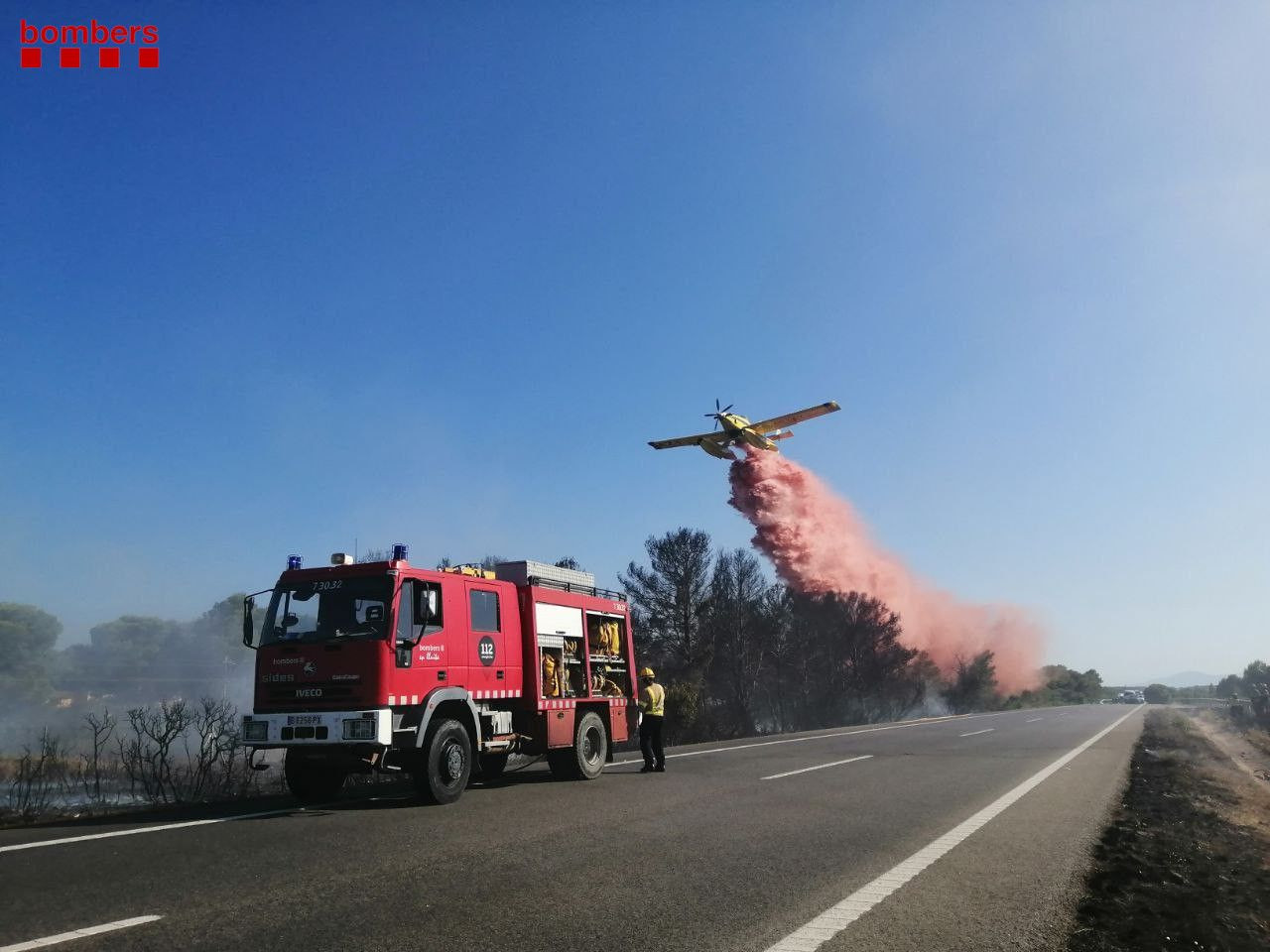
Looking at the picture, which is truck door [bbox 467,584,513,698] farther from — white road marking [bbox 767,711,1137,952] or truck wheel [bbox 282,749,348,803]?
white road marking [bbox 767,711,1137,952]

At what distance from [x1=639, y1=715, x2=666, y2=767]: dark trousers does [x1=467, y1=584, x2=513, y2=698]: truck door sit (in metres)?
3.40

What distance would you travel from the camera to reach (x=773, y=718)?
220 feet

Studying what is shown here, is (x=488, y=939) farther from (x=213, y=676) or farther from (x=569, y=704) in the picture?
(x=213, y=676)

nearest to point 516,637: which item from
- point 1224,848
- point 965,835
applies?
point 965,835

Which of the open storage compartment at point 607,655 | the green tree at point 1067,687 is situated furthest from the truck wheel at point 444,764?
the green tree at point 1067,687

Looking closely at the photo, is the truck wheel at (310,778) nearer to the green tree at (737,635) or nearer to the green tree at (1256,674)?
the green tree at (737,635)

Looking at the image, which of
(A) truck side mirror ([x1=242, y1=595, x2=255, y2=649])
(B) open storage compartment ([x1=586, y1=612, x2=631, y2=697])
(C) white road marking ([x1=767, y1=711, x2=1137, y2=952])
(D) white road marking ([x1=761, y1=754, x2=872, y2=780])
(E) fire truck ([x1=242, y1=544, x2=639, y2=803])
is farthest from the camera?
(B) open storage compartment ([x1=586, y1=612, x2=631, y2=697])

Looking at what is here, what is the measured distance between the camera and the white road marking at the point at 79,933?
15.0ft

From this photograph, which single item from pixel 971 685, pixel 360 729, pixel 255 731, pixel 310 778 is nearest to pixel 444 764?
pixel 360 729

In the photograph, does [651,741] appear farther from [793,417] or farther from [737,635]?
[737,635]

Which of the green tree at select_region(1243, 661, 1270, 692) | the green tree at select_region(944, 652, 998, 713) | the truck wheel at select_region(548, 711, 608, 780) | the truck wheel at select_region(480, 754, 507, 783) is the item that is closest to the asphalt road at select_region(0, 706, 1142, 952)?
the truck wheel at select_region(480, 754, 507, 783)

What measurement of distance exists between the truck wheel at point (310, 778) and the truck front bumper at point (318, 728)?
0.37m

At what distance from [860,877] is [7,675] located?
12929 cm

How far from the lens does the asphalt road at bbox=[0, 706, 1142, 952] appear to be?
4891mm
